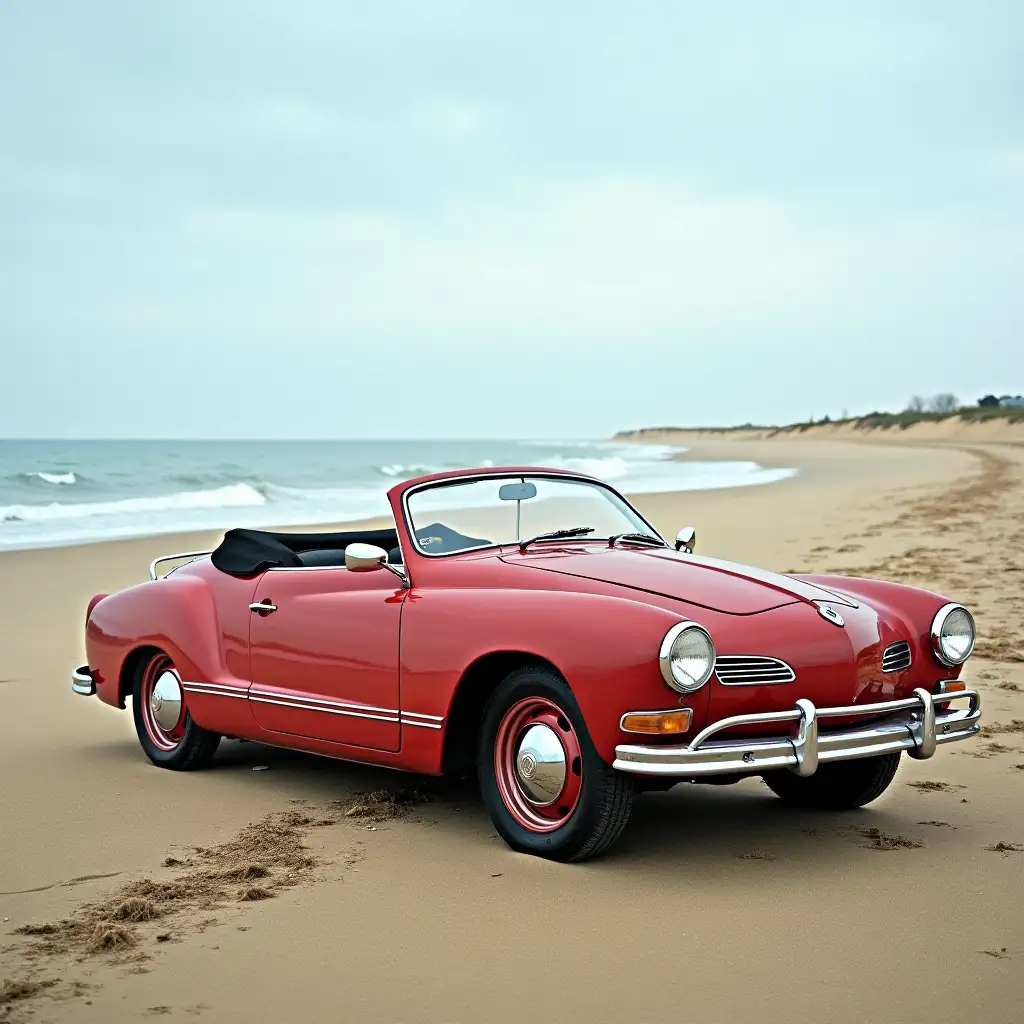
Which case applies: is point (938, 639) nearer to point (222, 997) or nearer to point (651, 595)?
point (651, 595)

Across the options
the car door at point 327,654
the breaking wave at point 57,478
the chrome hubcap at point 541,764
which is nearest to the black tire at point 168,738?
the car door at point 327,654

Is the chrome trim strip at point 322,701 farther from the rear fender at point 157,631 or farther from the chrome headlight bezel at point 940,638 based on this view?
the chrome headlight bezel at point 940,638

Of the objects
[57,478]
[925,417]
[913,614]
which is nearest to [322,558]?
[913,614]

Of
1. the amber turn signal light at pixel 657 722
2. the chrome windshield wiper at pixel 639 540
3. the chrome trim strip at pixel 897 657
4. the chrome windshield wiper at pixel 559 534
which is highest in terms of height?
the chrome windshield wiper at pixel 559 534

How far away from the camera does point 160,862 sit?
4.84 m

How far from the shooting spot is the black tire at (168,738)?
643 centimetres

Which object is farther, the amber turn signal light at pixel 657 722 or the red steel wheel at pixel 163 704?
the red steel wheel at pixel 163 704

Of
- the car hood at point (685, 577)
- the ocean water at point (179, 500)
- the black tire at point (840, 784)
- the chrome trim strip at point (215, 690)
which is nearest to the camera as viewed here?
the car hood at point (685, 577)

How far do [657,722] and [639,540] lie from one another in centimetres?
163

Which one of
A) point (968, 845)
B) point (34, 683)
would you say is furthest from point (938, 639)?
point (34, 683)

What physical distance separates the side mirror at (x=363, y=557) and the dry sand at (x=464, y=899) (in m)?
1.03

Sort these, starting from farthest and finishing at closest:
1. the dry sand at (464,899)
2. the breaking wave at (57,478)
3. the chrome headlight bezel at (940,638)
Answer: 1. the breaking wave at (57,478)
2. the chrome headlight bezel at (940,638)
3. the dry sand at (464,899)

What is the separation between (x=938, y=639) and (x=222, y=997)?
124 inches

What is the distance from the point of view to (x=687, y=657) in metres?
4.48
